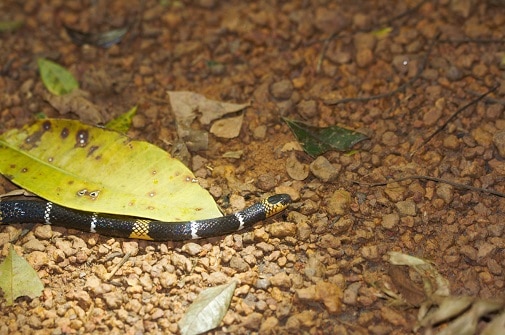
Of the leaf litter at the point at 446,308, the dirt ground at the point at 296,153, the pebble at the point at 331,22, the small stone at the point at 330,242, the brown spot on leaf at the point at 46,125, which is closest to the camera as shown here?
the leaf litter at the point at 446,308

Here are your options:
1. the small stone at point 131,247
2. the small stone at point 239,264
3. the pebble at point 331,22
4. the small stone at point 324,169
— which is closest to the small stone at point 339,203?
the small stone at point 324,169

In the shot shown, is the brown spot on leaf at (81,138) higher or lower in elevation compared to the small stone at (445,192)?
higher

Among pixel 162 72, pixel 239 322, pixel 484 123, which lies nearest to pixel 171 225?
pixel 239 322

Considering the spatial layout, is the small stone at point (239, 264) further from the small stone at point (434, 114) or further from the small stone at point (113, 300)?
the small stone at point (434, 114)

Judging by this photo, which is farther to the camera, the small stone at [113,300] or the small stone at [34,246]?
the small stone at [34,246]

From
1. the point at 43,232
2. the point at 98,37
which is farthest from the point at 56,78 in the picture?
the point at 43,232

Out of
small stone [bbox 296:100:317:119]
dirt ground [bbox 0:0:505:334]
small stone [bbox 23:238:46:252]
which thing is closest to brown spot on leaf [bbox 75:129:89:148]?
dirt ground [bbox 0:0:505:334]

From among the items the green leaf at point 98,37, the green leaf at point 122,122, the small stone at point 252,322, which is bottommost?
the small stone at point 252,322
